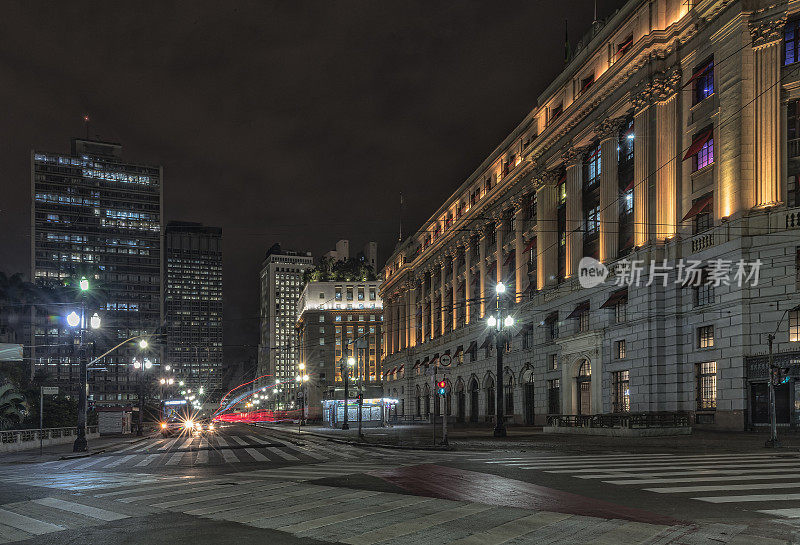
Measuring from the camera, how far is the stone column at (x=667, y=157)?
41844 mm

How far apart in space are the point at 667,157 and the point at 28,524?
39.7m

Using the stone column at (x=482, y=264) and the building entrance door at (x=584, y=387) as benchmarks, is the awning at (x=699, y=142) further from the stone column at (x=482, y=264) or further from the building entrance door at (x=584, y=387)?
the stone column at (x=482, y=264)

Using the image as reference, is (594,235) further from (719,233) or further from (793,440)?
(793,440)

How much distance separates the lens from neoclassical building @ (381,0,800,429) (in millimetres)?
35250

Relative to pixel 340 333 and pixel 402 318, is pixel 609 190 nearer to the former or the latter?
pixel 402 318

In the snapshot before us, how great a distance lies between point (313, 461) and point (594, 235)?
33.0m

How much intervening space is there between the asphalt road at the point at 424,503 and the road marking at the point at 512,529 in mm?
41

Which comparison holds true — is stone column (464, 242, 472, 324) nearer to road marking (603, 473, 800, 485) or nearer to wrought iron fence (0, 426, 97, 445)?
wrought iron fence (0, 426, 97, 445)

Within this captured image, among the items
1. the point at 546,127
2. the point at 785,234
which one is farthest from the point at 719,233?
the point at 546,127

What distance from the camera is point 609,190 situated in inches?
1897

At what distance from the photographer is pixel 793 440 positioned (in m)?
29.8

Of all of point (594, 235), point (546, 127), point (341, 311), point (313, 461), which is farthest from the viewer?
point (341, 311)

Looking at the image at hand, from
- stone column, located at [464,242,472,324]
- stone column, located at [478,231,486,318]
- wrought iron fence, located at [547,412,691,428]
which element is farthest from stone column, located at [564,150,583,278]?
stone column, located at [464,242,472,324]

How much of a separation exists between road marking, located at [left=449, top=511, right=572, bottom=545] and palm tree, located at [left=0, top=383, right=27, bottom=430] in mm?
48740
